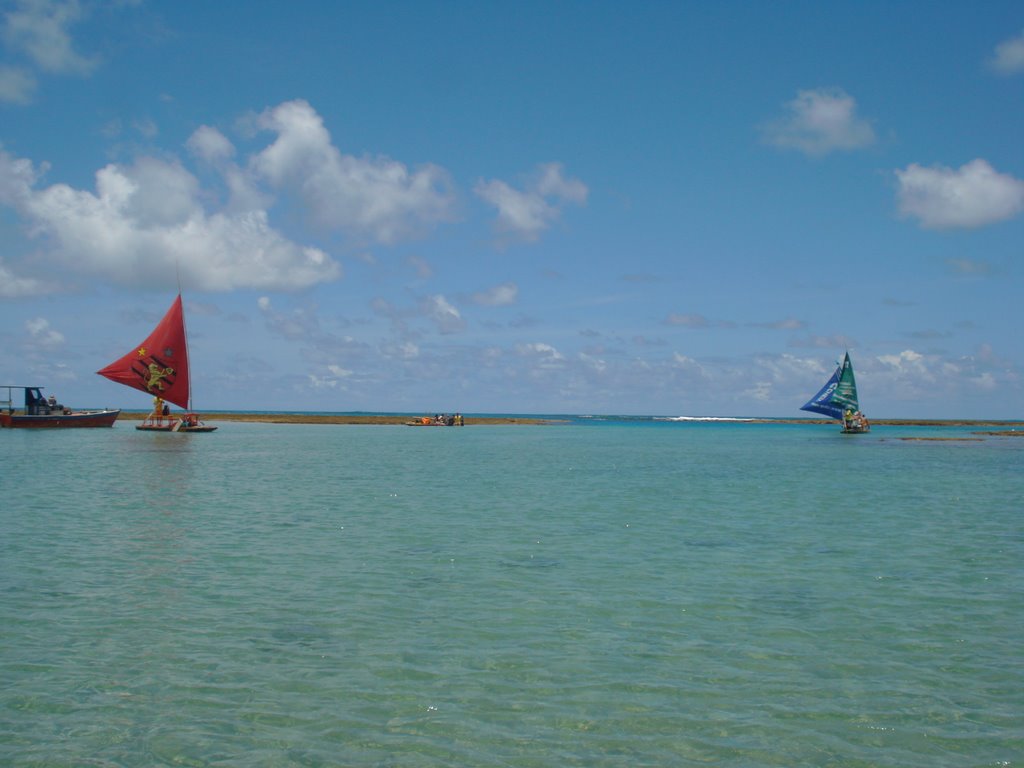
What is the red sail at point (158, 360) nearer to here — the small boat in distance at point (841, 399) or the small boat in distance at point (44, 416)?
the small boat in distance at point (44, 416)

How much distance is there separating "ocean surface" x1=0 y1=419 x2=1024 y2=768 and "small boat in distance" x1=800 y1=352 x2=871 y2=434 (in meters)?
84.3

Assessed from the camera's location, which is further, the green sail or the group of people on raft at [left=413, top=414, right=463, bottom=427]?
the group of people on raft at [left=413, top=414, right=463, bottom=427]

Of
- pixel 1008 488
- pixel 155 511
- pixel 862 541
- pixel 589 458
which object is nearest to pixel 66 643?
pixel 155 511

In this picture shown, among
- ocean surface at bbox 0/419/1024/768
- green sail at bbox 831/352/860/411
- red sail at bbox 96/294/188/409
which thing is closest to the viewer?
ocean surface at bbox 0/419/1024/768

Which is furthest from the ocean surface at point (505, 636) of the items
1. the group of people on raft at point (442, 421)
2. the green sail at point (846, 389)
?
the group of people on raft at point (442, 421)

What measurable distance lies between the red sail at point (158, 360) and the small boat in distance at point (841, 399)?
80966 millimetres

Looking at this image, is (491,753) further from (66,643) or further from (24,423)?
(24,423)

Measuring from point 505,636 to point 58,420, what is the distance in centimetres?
9798

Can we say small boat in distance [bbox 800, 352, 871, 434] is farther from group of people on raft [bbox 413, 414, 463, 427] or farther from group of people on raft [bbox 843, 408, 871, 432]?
group of people on raft [bbox 413, 414, 463, 427]

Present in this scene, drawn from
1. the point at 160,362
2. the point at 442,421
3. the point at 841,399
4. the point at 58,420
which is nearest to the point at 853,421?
the point at 841,399

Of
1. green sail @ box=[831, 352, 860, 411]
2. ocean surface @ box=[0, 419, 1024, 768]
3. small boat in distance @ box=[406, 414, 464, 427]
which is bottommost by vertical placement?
ocean surface @ box=[0, 419, 1024, 768]

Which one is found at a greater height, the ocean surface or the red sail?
the red sail

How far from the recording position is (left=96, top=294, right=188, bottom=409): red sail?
78.1m

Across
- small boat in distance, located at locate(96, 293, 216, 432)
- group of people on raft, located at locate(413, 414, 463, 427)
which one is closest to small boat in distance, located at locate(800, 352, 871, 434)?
group of people on raft, located at locate(413, 414, 463, 427)
